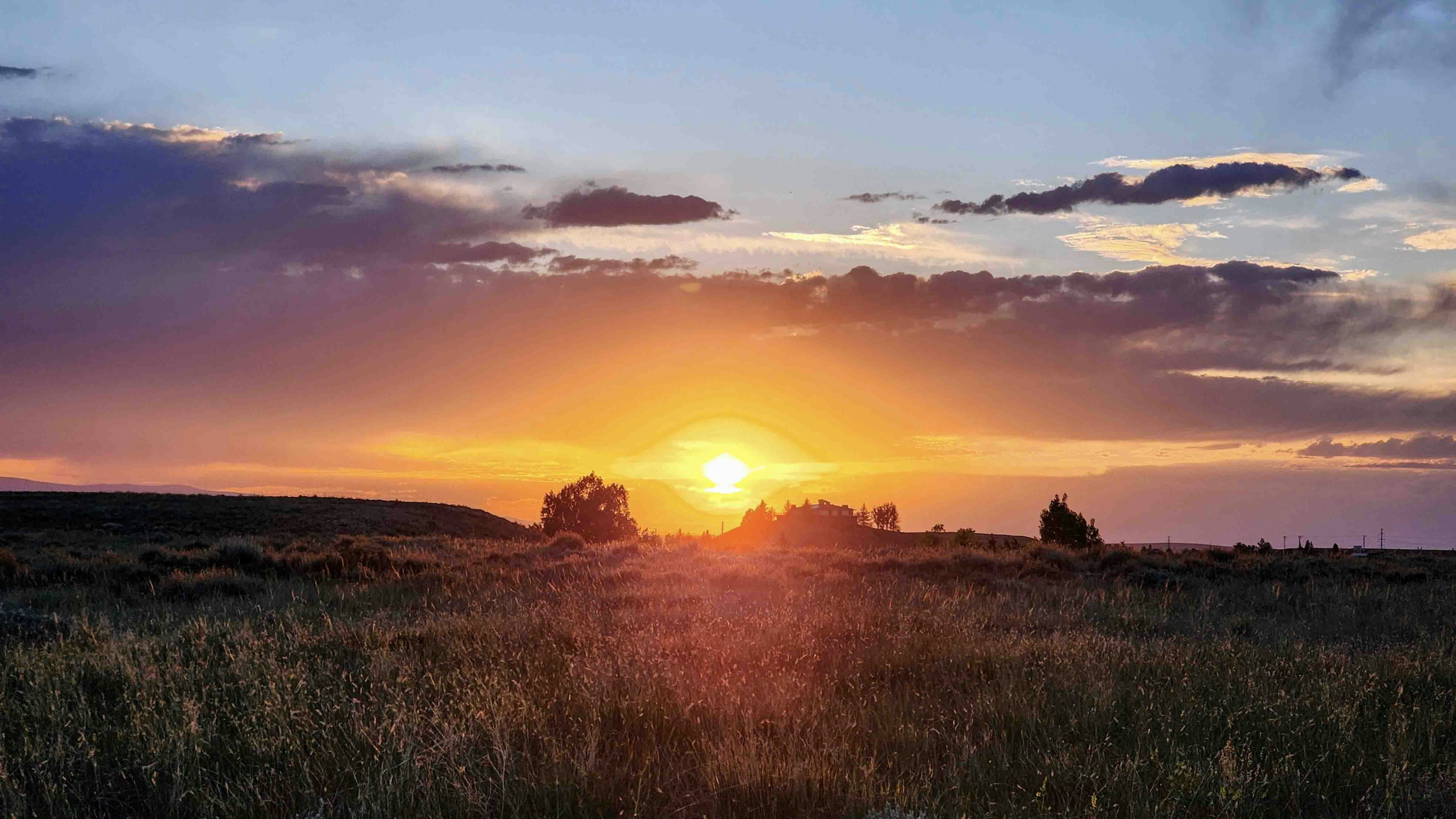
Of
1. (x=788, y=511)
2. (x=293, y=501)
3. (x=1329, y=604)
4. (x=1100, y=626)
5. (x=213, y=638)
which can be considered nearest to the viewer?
(x=213, y=638)

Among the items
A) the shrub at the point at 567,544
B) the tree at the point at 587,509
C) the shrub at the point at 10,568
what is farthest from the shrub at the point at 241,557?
the tree at the point at 587,509

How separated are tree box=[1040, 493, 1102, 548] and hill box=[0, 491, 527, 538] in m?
38.3

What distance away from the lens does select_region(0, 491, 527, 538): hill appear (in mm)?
47469

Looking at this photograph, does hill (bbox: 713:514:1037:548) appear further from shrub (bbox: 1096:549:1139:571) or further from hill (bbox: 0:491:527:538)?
hill (bbox: 0:491:527:538)

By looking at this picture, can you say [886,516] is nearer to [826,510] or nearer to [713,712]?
[826,510]

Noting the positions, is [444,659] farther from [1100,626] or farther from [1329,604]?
[1329,604]

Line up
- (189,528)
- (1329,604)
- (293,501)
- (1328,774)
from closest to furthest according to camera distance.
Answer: (1328,774) < (1329,604) < (189,528) < (293,501)

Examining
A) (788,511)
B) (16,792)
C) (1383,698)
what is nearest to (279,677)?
(16,792)

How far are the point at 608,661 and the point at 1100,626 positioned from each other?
8.68m

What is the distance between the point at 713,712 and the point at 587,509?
243 feet

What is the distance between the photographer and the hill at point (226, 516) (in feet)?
156

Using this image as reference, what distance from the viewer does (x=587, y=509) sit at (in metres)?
79.1

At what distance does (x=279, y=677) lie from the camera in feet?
24.5

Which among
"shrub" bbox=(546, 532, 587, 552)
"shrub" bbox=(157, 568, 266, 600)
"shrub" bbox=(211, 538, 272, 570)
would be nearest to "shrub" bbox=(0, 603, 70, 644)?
"shrub" bbox=(157, 568, 266, 600)
